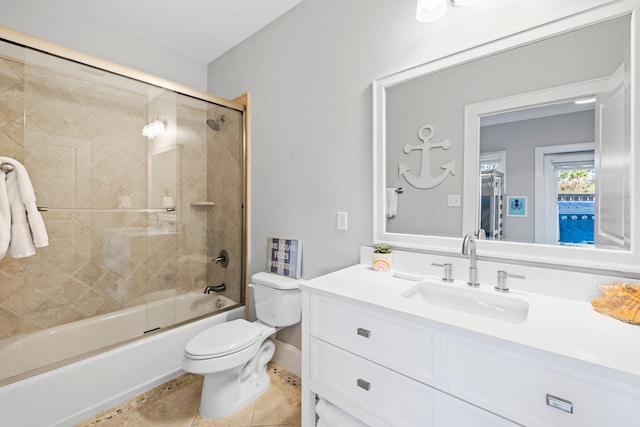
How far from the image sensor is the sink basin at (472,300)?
3.49ft

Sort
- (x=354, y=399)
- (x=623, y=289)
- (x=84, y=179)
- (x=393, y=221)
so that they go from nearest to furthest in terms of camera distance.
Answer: (x=623, y=289), (x=354, y=399), (x=393, y=221), (x=84, y=179)

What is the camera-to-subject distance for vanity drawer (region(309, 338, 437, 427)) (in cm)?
93

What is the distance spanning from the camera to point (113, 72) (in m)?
1.76

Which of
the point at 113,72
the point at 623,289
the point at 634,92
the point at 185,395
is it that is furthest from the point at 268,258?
the point at 634,92

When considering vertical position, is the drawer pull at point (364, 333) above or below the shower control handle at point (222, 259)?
below

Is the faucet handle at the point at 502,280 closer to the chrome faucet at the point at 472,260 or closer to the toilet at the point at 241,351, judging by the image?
the chrome faucet at the point at 472,260

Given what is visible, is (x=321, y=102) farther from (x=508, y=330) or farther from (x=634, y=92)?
(x=508, y=330)

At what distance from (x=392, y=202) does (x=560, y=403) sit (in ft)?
3.29

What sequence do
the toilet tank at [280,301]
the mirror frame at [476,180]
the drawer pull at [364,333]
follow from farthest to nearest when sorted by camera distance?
the toilet tank at [280,301]
the drawer pull at [364,333]
the mirror frame at [476,180]

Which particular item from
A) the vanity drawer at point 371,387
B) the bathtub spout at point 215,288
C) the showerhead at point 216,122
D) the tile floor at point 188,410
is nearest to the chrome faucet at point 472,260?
the vanity drawer at point 371,387

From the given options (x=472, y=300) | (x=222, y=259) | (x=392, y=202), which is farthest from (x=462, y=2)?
(x=222, y=259)

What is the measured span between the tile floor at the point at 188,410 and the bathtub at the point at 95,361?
68 millimetres

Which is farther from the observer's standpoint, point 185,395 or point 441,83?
point 185,395

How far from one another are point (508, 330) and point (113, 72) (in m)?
2.36
